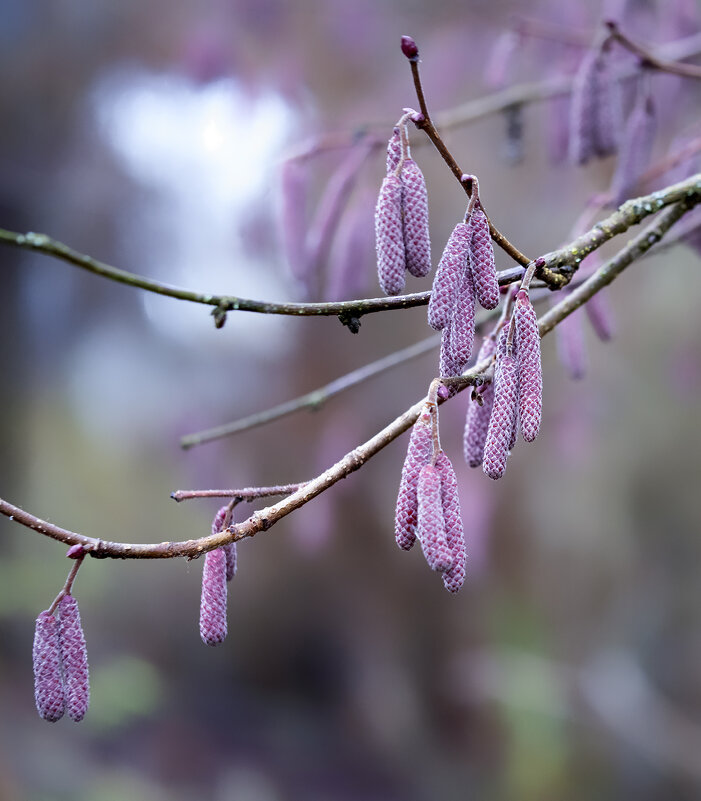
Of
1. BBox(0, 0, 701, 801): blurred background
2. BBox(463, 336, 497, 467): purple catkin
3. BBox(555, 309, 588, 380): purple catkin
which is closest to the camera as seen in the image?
BBox(463, 336, 497, 467): purple catkin

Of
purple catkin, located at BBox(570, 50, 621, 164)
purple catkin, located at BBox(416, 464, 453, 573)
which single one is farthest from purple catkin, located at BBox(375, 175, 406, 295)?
purple catkin, located at BBox(570, 50, 621, 164)

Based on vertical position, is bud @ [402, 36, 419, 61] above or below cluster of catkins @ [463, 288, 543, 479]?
above

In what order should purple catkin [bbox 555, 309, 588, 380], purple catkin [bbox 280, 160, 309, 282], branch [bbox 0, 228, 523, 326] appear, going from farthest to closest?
1. purple catkin [bbox 280, 160, 309, 282]
2. purple catkin [bbox 555, 309, 588, 380]
3. branch [bbox 0, 228, 523, 326]

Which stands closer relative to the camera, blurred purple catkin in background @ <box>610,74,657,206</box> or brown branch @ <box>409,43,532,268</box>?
brown branch @ <box>409,43,532,268</box>

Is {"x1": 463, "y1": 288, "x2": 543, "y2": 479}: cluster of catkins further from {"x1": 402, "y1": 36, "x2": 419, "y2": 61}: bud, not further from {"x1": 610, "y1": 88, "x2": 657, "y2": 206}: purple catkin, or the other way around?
{"x1": 610, "y1": 88, "x2": 657, "y2": 206}: purple catkin

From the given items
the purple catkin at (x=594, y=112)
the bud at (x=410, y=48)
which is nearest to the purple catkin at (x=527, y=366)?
the bud at (x=410, y=48)

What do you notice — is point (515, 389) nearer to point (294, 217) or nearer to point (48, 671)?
point (48, 671)

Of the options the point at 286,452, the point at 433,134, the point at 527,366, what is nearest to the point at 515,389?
the point at 527,366

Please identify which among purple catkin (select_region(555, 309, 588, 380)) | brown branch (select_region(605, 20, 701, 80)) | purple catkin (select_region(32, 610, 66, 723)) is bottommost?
purple catkin (select_region(32, 610, 66, 723))

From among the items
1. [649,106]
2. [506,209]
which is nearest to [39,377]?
[506,209]
